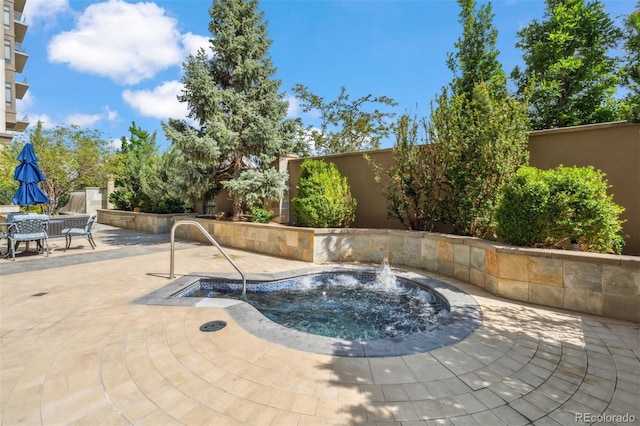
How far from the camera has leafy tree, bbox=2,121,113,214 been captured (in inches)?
523

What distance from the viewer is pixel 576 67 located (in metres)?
14.7

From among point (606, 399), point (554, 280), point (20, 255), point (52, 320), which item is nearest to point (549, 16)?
point (554, 280)

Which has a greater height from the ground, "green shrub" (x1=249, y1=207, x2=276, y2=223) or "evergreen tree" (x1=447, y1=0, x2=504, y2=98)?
"evergreen tree" (x1=447, y1=0, x2=504, y2=98)

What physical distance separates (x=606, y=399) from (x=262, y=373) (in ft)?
9.61

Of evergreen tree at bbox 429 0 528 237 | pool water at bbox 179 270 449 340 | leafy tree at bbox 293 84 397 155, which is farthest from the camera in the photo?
leafy tree at bbox 293 84 397 155

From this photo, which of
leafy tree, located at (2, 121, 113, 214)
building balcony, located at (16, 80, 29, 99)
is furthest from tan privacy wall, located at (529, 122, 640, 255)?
building balcony, located at (16, 80, 29, 99)

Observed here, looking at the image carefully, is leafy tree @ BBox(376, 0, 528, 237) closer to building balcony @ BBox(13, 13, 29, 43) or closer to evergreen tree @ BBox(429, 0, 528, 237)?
evergreen tree @ BBox(429, 0, 528, 237)

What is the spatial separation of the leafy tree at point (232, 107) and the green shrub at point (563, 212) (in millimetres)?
7035

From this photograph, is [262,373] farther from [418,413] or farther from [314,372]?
[418,413]

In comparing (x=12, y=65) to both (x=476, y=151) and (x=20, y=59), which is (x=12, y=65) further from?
(x=476, y=151)

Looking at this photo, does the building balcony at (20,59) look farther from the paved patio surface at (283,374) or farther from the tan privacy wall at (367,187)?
the paved patio surface at (283,374)

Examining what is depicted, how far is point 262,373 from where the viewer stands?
8.65ft

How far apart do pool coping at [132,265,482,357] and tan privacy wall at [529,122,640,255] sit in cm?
360

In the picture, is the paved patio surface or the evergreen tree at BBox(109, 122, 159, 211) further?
the evergreen tree at BBox(109, 122, 159, 211)
